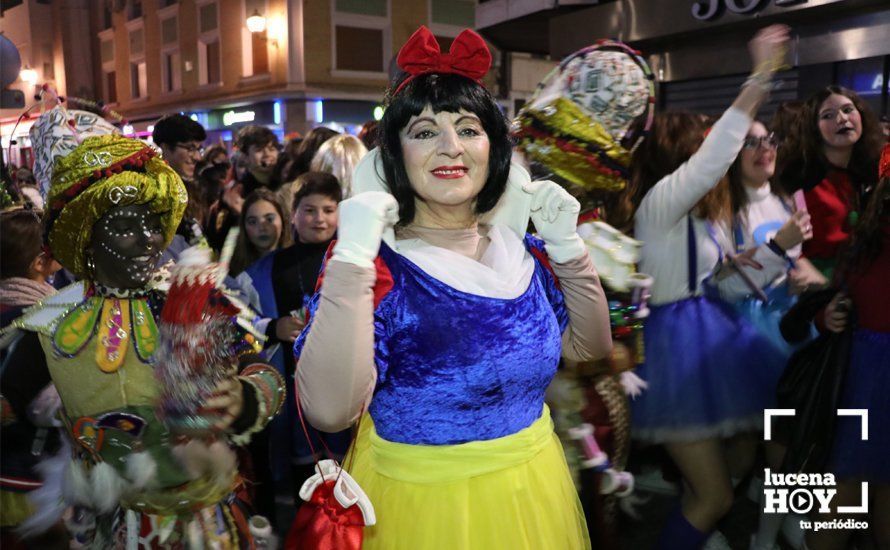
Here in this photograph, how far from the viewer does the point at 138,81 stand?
2389 centimetres

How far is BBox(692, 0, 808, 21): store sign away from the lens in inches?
286

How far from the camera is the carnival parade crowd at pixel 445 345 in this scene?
1639 millimetres

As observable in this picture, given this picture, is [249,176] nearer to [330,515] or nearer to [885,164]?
[885,164]

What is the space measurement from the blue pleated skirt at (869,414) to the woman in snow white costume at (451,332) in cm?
152

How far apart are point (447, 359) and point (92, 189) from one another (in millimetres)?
1025

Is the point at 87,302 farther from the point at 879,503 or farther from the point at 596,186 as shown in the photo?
the point at 879,503

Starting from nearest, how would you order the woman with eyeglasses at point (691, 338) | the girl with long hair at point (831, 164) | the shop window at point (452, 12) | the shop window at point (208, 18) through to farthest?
1. the woman with eyeglasses at point (691, 338)
2. the girl with long hair at point (831, 164)
3. the shop window at point (208, 18)
4. the shop window at point (452, 12)

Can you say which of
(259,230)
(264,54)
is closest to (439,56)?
(259,230)

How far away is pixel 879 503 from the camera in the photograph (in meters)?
2.77

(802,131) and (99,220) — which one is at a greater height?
(802,131)

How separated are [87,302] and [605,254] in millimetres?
1461

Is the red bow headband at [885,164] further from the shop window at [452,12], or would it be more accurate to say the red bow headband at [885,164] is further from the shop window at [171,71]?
the shop window at [171,71]

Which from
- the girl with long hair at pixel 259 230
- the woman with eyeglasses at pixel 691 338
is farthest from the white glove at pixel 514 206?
the girl with long hair at pixel 259 230

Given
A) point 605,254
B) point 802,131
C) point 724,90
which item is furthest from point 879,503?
point 724,90
